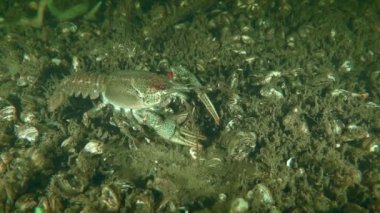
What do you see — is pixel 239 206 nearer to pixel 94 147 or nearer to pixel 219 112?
pixel 219 112

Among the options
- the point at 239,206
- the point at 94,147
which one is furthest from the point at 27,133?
the point at 239,206

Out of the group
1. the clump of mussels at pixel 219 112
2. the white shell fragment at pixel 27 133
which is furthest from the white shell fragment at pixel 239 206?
the white shell fragment at pixel 27 133

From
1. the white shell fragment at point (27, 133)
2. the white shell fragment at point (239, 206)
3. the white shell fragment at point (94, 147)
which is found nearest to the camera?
the white shell fragment at point (239, 206)

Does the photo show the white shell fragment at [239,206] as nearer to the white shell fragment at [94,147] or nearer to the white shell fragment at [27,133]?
the white shell fragment at [94,147]

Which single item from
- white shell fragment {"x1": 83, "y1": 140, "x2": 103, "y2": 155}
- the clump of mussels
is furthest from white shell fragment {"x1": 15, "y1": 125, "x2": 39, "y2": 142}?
white shell fragment {"x1": 83, "y1": 140, "x2": 103, "y2": 155}

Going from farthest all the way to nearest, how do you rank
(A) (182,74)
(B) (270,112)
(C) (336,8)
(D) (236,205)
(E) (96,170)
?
(C) (336,8) < (A) (182,74) < (B) (270,112) < (E) (96,170) < (D) (236,205)

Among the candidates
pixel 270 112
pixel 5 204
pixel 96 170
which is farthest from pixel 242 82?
pixel 5 204

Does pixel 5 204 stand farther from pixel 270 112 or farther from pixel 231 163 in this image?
pixel 270 112
